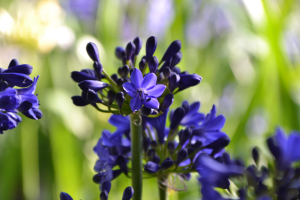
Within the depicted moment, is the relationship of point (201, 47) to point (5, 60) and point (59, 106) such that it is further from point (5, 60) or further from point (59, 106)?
point (5, 60)

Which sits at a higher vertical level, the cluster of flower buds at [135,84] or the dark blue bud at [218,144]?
the cluster of flower buds at [135,84]

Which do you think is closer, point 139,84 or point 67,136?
point 139,84

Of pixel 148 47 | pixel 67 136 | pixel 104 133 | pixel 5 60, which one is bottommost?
pixel 67 136

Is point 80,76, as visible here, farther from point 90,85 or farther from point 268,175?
point 268,175

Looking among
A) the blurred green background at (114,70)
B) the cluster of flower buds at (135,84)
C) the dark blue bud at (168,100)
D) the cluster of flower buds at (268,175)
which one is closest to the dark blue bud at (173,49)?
the cluster of flower buds at (135,84)

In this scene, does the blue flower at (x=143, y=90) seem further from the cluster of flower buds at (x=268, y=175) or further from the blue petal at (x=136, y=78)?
the cluster of flower buds at (x=268, y=175)

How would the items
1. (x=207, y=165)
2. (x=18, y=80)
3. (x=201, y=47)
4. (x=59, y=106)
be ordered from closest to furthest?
(x=207, y=165) → (x=18, y=80) → (x=59, y=106) → (x=201, y=47)

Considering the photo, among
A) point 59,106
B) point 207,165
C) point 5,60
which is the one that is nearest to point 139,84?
point 207,165
